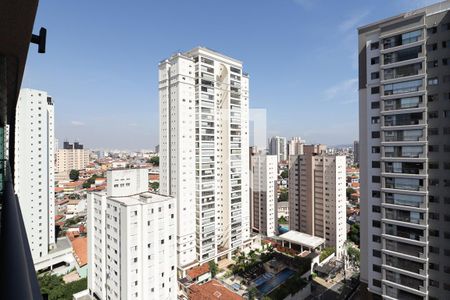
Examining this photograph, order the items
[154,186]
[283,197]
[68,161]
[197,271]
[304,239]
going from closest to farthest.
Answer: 1. [197,271]
2. [304,239]
3. [283,197]
4. [154,186]
5. [68,161]

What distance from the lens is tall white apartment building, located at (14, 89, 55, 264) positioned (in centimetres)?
1591

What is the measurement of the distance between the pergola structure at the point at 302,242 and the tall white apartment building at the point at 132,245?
11561 mm

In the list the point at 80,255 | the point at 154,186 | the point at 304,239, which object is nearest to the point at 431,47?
the point at 304,239

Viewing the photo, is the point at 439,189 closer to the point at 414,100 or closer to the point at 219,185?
the point at 414,100

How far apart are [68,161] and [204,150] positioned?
4261 centimetres

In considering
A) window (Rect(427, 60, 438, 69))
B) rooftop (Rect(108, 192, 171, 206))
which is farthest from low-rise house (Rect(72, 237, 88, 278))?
window (Rect(427, 60, 438, 69))

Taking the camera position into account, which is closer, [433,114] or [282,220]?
[433,114]

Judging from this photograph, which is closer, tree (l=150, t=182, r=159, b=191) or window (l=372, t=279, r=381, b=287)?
window (l=372, t=279, r=381, b=287)

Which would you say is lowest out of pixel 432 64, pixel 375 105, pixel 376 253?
pixel 376 253

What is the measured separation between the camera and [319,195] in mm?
19578

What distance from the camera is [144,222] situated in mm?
8891

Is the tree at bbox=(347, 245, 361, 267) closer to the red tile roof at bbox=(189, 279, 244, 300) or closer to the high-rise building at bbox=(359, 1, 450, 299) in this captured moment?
the red tile roof at bbox=(189, 279, 244, 300)

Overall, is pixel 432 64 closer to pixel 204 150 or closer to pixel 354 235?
pixel 204 150

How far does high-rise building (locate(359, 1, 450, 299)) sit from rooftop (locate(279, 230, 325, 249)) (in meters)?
10.3
